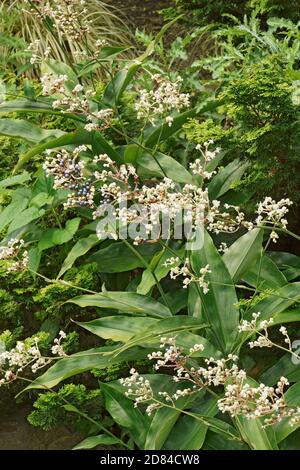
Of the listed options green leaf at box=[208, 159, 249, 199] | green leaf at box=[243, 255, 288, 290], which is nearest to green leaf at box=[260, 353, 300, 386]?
green leaf at box=[243, 255, 288, 290]

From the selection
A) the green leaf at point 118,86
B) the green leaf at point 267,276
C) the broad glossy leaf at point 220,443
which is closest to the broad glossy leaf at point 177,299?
the green leaf at point 267,276

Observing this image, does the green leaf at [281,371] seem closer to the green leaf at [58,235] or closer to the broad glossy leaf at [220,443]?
the broad glossy leaf at [220,443]

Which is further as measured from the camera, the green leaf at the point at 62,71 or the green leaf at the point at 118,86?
the green leaf at the point at 62,71

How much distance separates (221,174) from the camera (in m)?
3.93

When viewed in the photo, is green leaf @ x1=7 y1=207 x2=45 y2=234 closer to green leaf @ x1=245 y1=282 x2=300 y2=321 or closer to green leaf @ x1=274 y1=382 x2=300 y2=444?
green leaf @ x1=245 y1=282 x2=300 y2=321

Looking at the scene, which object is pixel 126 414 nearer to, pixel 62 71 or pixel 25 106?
pixel 25 106

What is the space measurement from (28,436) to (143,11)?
15.1 feet

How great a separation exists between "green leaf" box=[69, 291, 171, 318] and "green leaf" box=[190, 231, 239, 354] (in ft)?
0.60

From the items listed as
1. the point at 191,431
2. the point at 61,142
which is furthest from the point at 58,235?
the point at 191,431

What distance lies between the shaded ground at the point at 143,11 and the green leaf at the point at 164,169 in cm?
Answer: 358

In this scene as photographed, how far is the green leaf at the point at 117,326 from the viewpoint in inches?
130

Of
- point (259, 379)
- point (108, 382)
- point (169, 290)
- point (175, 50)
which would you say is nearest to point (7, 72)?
point (175, 50)

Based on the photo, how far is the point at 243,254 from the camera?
340 cm

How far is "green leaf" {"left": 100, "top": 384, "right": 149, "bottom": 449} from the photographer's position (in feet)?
10.7
